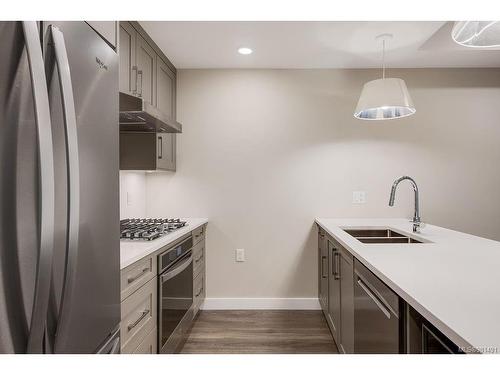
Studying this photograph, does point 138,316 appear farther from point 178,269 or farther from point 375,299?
point 375,299

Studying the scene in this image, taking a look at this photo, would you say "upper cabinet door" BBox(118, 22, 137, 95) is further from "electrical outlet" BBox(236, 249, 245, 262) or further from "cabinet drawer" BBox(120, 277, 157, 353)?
"electrical outlet" BBox(236, 249, 245, 262)

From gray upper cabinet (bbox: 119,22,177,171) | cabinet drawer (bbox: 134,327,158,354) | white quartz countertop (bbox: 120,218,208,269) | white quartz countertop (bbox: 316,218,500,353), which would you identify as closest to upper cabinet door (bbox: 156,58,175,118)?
gray upper cabinet (bbox: 119,22,177,171)

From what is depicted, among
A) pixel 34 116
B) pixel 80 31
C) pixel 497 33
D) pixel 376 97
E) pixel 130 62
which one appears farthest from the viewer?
pixel 376 97

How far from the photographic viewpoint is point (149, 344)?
67.1 inches

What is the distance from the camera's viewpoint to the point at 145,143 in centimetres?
262

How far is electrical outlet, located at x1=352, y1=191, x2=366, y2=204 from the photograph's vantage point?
322 cm

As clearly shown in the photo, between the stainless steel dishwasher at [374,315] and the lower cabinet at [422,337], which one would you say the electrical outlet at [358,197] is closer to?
the stainless steel dishwasher at [374,315]

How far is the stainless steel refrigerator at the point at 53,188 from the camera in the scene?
0.67m

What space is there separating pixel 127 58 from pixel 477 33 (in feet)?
6.22

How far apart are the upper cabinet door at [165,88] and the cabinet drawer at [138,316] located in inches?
63.1

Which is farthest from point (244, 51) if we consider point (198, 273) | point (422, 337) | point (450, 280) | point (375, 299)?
point (422, 337)
